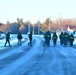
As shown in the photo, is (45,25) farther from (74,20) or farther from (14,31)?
(74,20)

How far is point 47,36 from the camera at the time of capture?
121ft

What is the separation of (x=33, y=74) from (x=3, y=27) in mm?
146466

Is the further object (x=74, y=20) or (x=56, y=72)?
(x=74, y=20)

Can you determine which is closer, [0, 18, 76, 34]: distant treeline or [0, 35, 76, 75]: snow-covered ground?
[0, 35, 76, 75]: snow-covered ground

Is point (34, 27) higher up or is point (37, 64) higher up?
point (37, 64)

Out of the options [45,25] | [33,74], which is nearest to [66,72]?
[33,74]

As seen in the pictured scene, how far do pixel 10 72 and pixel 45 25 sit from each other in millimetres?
131881

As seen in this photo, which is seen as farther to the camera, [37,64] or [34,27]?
[34,27]

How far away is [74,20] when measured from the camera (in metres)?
178

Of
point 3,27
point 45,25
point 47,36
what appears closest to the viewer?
point 47,36

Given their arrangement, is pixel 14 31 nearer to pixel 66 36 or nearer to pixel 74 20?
pixel 74 20

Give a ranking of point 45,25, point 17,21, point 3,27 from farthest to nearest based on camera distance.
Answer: point 17,21 → point 3,27 → point 45,25

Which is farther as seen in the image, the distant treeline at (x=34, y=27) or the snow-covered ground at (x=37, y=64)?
the distant treeline at (x=34, y=27)

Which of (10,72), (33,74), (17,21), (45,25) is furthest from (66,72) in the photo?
(17,21)
